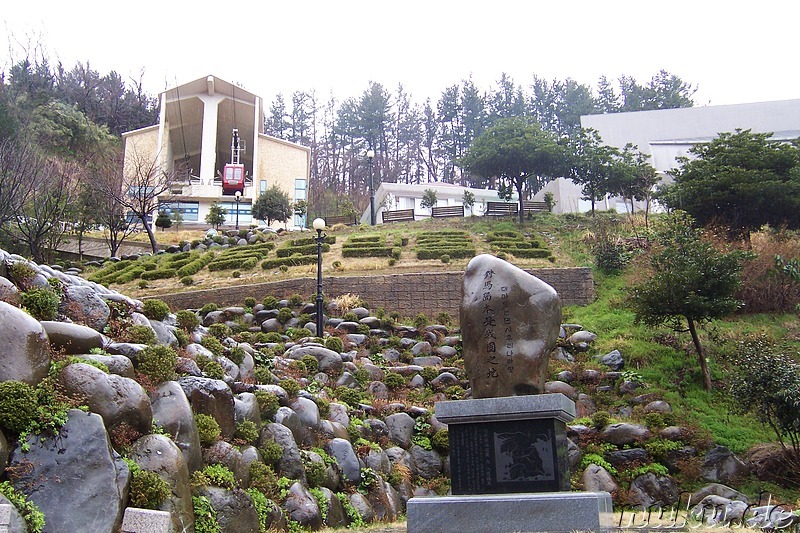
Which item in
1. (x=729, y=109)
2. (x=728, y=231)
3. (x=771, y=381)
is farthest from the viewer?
(x=729, y=109)

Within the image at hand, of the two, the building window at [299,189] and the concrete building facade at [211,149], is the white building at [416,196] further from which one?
the concrete building facade at [211,149]

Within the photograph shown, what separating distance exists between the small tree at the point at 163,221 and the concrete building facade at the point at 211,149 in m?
0.83

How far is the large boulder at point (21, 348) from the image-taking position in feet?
24.1

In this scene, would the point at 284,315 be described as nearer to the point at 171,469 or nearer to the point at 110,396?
the point at 110,396

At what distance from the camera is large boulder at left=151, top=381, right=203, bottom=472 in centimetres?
825

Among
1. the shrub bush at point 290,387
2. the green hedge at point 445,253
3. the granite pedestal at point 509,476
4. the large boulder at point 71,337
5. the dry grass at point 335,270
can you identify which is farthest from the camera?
the green hedge at point 445,253

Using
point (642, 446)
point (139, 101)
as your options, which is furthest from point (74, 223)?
point (642, 446)

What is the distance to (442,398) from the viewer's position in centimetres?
1543

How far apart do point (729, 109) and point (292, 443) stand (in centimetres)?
3782

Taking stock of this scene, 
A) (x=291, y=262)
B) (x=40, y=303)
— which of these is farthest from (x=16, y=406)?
(x=291, y=262)

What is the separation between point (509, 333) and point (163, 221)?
33134 millimetres

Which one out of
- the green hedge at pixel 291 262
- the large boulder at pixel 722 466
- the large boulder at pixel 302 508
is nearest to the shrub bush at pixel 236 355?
the large boulder at pixel 302 508

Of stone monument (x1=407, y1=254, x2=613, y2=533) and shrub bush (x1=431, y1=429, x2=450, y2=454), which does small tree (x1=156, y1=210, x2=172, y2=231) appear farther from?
stone monument (x1=407, y1=254, x2=613, y2=533)

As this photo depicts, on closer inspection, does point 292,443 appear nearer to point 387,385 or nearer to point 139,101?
point 387,385
